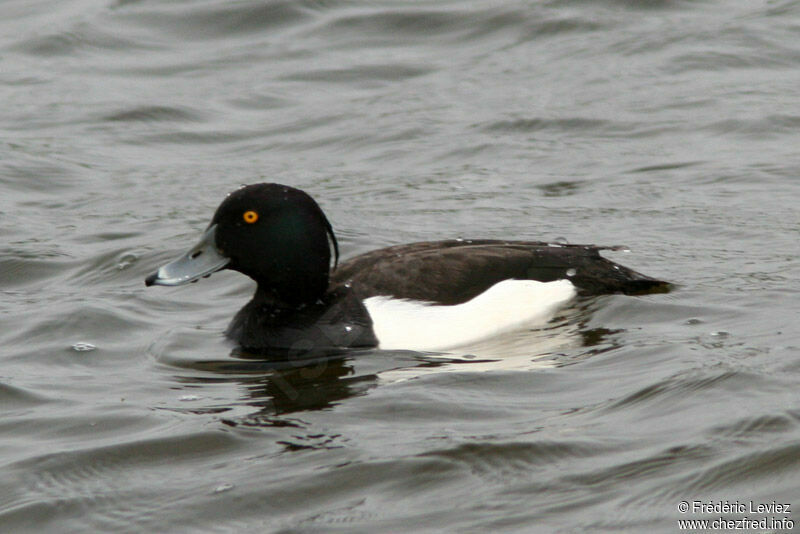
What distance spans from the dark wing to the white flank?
0.14 feet

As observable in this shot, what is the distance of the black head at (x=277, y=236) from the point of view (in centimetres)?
679

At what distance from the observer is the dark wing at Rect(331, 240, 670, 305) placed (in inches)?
267

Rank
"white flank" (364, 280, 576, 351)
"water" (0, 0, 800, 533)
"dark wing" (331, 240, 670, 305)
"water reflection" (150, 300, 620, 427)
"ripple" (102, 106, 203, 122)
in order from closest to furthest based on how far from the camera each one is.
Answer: "water" (0, 0, 800, 533)
"water reflection" (150, 300, 620, 427)
"white flank" (364, 280, 576, 351)
"dark wing" (331, 240, 670, 305)
"ripple" (102, 106, 203, 122)

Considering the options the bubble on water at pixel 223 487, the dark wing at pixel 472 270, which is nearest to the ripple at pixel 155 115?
the dark wing at pixel 472 270

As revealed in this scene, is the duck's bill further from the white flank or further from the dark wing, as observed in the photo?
the white flank

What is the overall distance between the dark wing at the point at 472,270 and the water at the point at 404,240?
156 millimetres

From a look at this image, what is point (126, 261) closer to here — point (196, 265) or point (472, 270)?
point (196, 265)

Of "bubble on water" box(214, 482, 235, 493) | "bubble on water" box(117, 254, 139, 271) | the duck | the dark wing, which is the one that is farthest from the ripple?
"bubble on water" box(214, 482, 235, 493)

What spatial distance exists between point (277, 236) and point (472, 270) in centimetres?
101

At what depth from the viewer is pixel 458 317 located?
22.2 feet

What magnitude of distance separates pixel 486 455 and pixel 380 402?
889 millimetres

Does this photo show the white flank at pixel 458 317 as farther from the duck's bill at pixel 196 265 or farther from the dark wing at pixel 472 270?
the duck's bill at pixel 196 265

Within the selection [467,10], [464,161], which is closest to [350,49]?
[467,10]

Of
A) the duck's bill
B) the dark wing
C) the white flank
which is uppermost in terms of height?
the duck's bill
